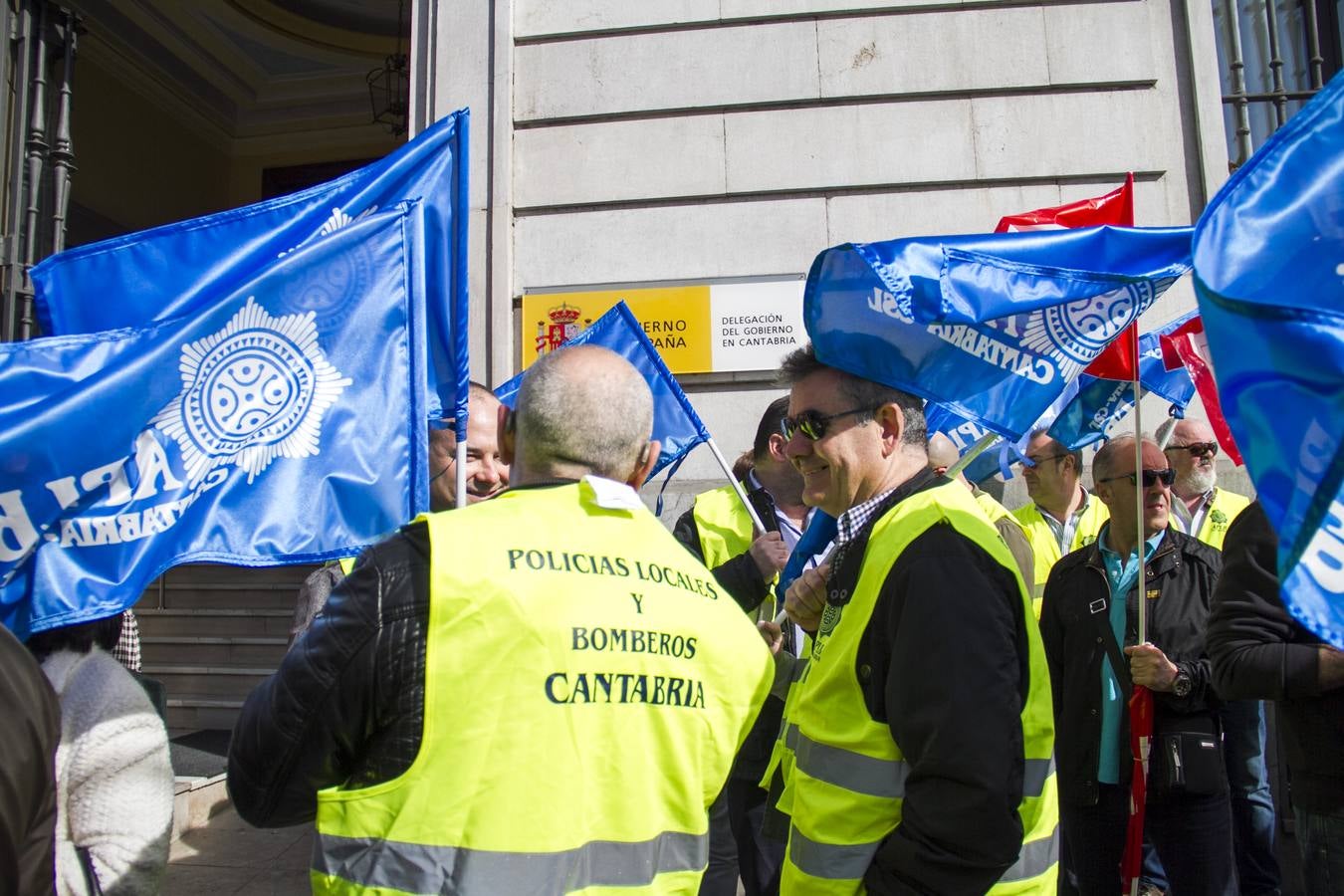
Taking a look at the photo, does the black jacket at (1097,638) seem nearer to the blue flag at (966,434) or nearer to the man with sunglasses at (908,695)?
the blue flag at (966,434)

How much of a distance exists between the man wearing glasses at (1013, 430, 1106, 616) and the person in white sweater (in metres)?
3.79

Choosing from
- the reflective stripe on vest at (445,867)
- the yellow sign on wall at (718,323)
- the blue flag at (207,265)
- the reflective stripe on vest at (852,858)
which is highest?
the yellow sign on wall at (718,323)

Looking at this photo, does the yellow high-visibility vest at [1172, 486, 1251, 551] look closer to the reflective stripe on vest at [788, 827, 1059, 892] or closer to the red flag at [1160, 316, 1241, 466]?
the red flag at [1160, 316, 1241, 466]

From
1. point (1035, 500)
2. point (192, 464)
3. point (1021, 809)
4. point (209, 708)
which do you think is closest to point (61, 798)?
point (192, 464)

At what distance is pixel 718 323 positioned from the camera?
6.09 metres

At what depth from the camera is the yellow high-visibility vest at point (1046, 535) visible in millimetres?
4582

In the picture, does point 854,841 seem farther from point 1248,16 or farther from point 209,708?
point 1248,16

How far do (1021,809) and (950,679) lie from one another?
473 mm

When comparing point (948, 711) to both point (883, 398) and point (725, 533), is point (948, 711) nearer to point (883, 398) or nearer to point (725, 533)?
point (883, 398)

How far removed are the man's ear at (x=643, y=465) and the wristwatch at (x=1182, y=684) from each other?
8.06 ft

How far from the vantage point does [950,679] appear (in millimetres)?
1801

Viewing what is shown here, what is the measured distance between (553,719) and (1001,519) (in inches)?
128

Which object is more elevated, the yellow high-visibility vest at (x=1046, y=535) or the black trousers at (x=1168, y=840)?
the yellow high-visibility vest at (x=1046, y=535)

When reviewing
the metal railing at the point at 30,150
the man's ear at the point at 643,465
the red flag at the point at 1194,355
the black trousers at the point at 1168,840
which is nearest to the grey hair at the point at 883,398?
the man's ear at the point at 643,465
